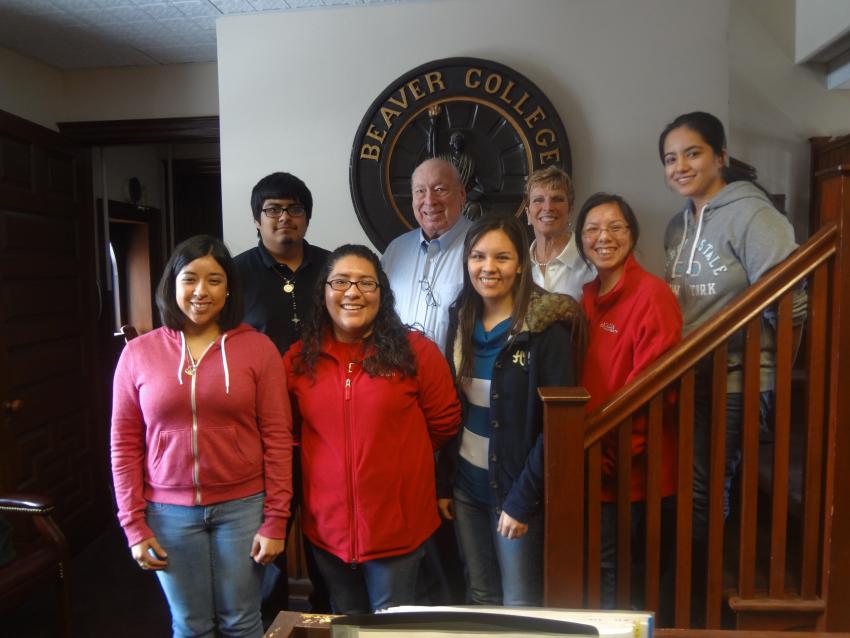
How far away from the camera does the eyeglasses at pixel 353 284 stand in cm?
152

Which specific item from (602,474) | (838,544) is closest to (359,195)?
(602,474)

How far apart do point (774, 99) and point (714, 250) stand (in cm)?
285

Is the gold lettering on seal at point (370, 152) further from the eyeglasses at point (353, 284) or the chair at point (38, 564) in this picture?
the chair at point (38, 564)

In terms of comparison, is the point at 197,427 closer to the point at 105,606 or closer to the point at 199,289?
the point at 199,289

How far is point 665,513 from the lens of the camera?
1.85 meters

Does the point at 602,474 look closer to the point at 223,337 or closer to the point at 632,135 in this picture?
the point at 223,337

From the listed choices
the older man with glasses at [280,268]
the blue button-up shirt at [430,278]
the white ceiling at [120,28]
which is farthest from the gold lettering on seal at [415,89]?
the older man with glasses at [280,268]

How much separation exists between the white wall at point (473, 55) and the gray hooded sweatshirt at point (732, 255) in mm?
872

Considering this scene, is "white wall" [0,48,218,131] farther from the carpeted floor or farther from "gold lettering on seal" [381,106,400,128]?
the carpeted floor

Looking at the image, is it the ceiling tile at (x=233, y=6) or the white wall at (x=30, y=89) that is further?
the white wall at (x=30, y=89)

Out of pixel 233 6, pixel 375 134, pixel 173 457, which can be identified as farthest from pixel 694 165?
pixel 233 6

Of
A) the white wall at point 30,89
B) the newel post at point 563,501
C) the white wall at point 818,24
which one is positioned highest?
the white wall at point 818,24

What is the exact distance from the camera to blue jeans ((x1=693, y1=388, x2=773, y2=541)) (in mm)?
1730

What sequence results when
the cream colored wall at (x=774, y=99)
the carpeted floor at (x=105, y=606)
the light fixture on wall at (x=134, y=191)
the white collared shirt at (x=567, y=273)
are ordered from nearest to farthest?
1. the white collared shirt at (x=567, y=273)
2. the carpeted floor at (x=105, y=606)
3. the cream colored wall at (x=774, y=99)
4. the light fixture on wall at (x=134, y=191)
